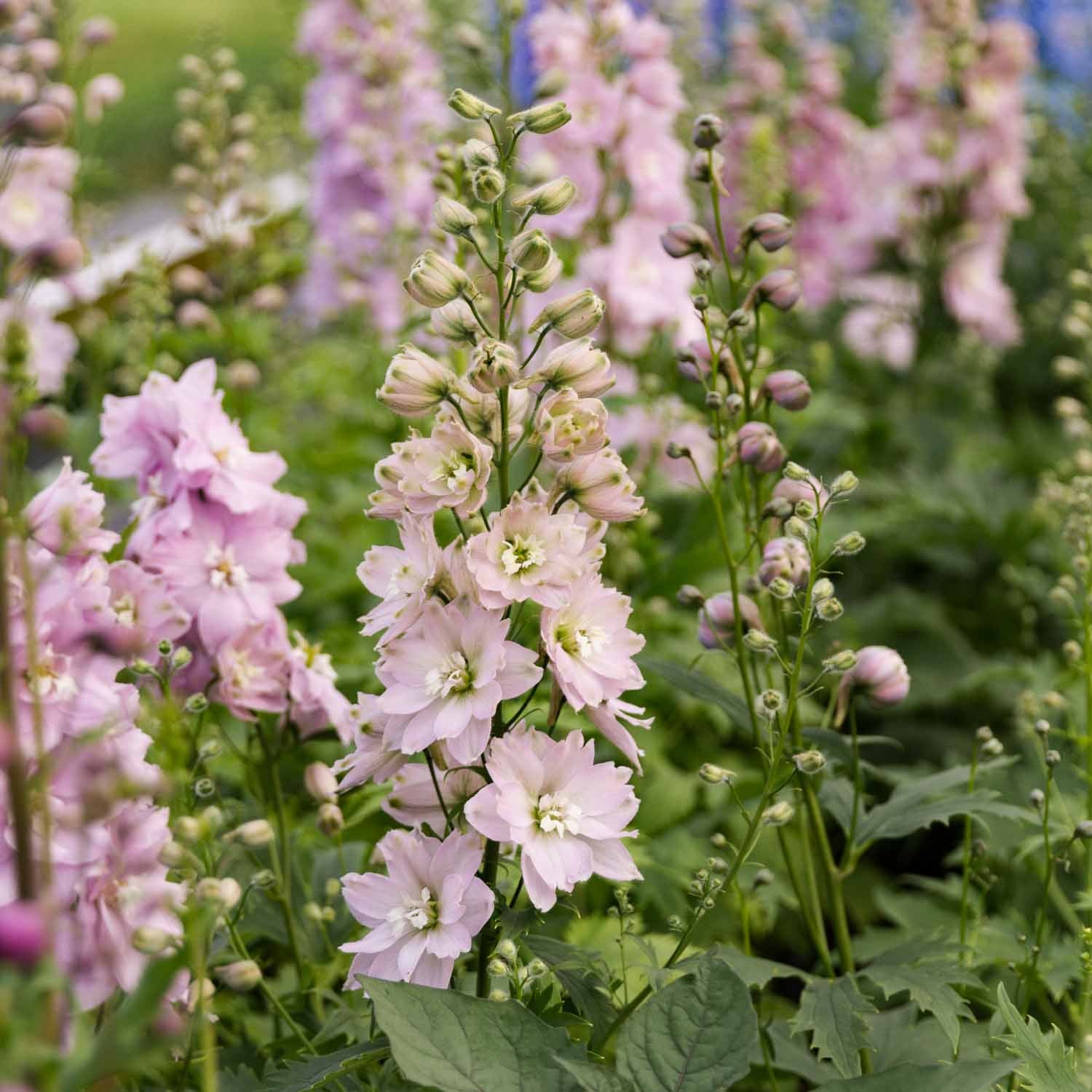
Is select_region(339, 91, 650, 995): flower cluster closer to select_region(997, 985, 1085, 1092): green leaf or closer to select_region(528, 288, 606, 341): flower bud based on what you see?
select_region(528, 288, 606, 341): flower bud

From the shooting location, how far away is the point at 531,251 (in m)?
1.44

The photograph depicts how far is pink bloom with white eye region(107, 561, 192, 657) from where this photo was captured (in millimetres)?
1686

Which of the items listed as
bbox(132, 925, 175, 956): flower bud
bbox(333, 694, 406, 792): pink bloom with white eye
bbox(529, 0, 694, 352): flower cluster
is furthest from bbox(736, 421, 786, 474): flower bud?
bbox(529, 0, 694, 352): flower cluster

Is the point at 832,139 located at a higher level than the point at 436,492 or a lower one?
lower

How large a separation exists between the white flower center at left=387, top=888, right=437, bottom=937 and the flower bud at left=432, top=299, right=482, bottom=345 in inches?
24.6

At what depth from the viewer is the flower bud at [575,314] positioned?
1493 millimetres

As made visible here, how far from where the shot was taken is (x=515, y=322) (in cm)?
323

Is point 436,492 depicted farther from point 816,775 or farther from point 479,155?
point 816,775

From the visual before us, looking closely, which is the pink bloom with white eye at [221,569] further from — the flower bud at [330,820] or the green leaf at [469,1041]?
the green leaf at [469,1041]

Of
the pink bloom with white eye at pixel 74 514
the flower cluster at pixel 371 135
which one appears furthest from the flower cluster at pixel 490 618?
the flower cluster at pixel 371 135

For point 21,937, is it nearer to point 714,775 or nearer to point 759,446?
point 714,775

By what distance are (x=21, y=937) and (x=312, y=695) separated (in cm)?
108

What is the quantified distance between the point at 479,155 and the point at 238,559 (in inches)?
26.9

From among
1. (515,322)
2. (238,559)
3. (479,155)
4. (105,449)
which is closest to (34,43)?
(515,322)
